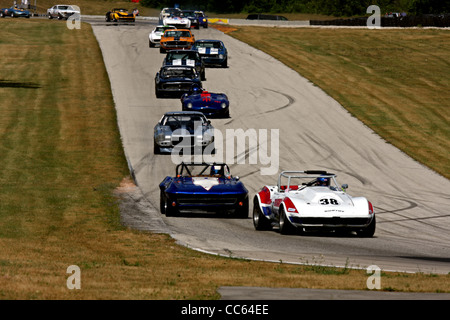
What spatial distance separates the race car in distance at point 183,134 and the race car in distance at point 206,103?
4.27m

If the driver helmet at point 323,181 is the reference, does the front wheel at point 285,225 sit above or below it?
below

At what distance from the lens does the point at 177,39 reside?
48062 mm

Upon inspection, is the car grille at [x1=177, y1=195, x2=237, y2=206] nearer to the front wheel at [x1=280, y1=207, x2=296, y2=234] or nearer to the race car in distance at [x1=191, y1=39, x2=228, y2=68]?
the front wheel at [x1=280, y1=207, x2=296, y2=234]

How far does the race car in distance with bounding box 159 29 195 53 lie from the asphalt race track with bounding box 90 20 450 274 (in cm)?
114

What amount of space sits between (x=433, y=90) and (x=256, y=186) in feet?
77.2

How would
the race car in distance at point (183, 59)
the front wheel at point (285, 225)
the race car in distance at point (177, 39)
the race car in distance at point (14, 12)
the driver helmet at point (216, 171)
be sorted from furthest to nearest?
the race car in distance at point (14, 12)
the race car in distance at point (177, 39)
the race car in distance at point (183, 59)
the driver helmet at point (216, 171)
the front wheel at point (285, 225)

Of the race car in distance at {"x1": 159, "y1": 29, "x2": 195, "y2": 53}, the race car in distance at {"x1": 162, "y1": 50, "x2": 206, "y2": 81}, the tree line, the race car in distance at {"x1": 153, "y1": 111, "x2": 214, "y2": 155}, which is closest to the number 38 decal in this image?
the race car in distance at {"x1": 153, "y1": 111, "x2": 214, "y2": 155}

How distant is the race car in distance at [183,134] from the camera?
86.8ft

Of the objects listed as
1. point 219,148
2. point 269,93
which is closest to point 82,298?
point 219,148

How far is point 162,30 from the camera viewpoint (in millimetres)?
52438

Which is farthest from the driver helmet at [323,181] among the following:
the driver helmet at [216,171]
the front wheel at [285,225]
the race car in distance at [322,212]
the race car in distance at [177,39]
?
the race car in distance at [177,39]

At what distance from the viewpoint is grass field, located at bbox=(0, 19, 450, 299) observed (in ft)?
33.8

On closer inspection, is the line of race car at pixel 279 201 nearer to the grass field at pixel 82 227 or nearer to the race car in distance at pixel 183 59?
the grass field at pixel 82 227

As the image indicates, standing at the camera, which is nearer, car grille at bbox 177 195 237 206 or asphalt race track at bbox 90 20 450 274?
asphalt race track at bbox 90 20 450 274
